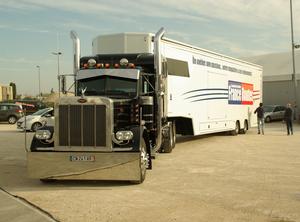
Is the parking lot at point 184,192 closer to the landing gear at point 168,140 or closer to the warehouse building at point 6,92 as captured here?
the landing gear at point 168,140

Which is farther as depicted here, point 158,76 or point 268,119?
point 268,119

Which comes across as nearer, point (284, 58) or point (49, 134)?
point (49, 134)

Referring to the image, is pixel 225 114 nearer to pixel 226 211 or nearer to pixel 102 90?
pixel 102 90

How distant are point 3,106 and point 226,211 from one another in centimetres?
3710

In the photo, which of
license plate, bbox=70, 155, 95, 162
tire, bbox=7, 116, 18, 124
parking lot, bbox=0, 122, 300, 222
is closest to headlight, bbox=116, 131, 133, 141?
license plate, bbox=70, 155, 95, 162

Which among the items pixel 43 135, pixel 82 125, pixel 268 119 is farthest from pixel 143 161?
pixel 268 119

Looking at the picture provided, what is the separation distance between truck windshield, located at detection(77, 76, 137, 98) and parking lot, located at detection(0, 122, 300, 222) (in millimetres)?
2090

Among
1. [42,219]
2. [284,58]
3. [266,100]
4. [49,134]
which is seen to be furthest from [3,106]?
[42,219]

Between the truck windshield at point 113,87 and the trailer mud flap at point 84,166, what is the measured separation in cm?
249

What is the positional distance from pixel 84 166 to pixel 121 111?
1923 mm

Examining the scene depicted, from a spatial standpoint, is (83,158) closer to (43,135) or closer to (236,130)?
(43,135)

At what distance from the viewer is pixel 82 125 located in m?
10.7

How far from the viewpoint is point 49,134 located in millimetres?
10859

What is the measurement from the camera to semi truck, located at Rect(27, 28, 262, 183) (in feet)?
34.7
